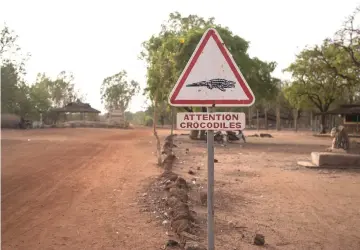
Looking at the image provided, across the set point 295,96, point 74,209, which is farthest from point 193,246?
point 295,96

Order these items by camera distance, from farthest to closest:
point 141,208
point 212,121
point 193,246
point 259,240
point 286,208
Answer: point 286,208 < point 141,208 < point 259,240 < point 193,246 < point 212,121

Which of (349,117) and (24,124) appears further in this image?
(24,124)

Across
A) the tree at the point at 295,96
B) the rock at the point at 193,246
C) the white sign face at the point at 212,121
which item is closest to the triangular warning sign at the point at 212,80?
the white sign face at the point at 212,121

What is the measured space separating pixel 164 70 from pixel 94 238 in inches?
395

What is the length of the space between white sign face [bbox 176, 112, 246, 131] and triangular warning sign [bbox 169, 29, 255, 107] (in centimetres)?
10

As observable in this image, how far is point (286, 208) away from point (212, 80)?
14.9 ft

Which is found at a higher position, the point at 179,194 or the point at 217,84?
the point at 217,84

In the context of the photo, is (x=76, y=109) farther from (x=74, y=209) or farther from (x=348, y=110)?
(x=74, y=209)

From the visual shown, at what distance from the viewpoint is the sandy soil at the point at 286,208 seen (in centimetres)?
569

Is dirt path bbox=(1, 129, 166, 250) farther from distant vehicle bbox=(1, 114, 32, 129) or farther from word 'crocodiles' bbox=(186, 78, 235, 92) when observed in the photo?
distant vehicle bbox=(1, 114, 32, 129)

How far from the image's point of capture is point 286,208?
7594mm

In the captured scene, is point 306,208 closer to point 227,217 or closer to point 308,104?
point 227,217

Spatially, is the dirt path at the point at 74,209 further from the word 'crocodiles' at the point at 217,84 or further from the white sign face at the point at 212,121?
the word 'crocodiles' at the point at 217,84

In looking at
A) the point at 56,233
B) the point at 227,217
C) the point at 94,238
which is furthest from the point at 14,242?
the point at 227,217
